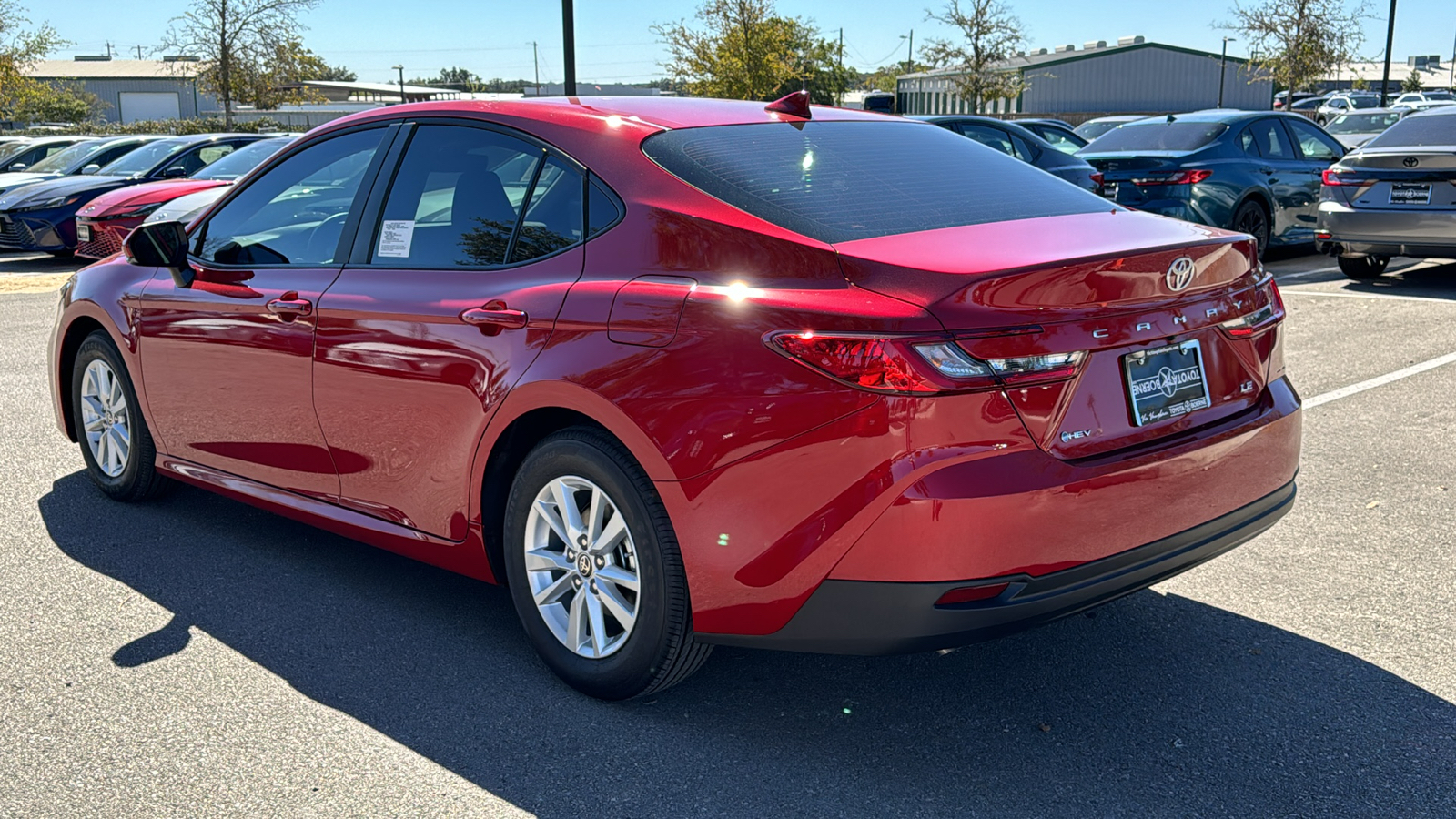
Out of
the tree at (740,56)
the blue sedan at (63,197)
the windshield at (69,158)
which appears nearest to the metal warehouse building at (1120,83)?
the tree at (740,56)

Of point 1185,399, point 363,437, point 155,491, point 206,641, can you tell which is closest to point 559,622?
point 363,437

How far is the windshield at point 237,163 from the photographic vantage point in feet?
46.0

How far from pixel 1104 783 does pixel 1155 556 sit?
1.78 ft

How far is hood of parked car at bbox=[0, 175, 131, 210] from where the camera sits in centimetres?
1495

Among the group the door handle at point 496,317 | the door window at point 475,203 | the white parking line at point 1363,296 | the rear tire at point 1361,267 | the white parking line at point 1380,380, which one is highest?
the door window at point 475,203

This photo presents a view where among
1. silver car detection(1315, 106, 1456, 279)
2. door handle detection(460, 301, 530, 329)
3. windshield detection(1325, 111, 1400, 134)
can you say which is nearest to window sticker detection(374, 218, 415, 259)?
door handle detection(460, 301, 530, 329)

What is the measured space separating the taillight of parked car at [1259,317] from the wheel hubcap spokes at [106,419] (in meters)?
4.13

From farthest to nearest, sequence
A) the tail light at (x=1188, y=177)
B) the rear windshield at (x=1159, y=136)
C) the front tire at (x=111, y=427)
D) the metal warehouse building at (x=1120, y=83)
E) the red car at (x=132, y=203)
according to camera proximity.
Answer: the metal warehouse building at (x=1120, y=83) < the red car at (x=132, y=203) < the rear windshield at (x=1159, y=136) < the tail light at (x=1188, y=177) < the front tire at (x=111, y=427)

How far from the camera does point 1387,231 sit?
1032 centimetres

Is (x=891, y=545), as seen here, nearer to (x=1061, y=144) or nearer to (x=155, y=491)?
(x=155, y=491)

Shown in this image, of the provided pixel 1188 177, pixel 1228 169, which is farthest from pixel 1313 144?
pixel 1188 177

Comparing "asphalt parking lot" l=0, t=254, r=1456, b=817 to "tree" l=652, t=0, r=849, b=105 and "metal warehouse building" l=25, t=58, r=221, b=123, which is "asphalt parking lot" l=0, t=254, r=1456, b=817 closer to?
"tree" l=652, t=0, r=849, b=105

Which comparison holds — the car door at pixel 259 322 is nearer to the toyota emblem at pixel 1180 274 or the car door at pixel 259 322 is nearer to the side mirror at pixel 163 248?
the side mirror at pixel 163 248

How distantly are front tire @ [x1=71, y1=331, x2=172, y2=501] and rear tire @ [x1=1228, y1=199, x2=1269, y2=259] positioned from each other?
393 inches
